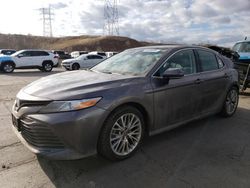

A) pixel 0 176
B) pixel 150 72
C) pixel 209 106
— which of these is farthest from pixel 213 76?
pixel 0 176

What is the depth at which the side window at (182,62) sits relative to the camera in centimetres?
412

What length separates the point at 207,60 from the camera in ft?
16.5

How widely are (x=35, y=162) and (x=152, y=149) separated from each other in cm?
172

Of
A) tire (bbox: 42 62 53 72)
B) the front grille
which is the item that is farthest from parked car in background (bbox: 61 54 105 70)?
the front grille

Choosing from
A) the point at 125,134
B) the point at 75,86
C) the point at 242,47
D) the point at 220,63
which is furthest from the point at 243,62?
the point at 75,86

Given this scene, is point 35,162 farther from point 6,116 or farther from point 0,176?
point 6,116

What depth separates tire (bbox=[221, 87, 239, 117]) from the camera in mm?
5543

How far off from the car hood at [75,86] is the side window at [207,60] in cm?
179

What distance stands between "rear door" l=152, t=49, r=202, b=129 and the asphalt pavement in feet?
1.38

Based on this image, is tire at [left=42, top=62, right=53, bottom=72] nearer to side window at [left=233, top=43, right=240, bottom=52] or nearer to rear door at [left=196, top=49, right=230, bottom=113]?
side window at [left=233, top=43, right=240, bottom=52]

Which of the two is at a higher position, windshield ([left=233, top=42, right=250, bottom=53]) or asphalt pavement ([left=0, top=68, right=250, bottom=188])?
windshield ([left=233, top=42, right=250, bottom=53])

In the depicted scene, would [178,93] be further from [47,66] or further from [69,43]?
[69,43]

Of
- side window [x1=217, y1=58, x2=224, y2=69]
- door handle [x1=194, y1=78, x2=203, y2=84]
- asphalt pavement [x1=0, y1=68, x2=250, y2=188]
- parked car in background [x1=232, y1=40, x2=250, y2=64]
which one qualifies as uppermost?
parked car in background [x1=232, y1=40, x2=250, y2=64]

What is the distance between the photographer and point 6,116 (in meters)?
5.70
